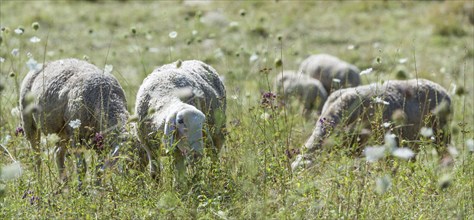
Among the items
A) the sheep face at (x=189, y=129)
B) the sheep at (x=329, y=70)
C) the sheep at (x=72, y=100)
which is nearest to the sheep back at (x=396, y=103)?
the sheep at (x=72, y=100)

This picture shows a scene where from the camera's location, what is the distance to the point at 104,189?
498 centimetres

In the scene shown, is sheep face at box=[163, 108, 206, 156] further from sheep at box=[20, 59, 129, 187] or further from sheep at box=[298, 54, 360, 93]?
sheep at box=[298, 54, 360, 93]

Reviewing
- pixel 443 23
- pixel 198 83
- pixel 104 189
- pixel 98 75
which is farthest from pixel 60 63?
pixel 443 23

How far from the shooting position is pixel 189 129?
5676mm

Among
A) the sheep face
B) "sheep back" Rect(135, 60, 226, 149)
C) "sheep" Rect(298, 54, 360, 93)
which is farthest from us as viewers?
"sheep" Rect(298, 54, 360, 93)

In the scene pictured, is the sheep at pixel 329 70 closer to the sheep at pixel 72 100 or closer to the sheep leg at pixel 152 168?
the sheep at pixel 72 100

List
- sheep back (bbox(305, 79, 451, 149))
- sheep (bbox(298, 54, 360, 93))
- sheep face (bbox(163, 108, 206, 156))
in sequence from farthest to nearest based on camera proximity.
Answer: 1. sheep (bbox(298, 54, 360, 93))
2. sheep back (bbox(305, 79, 451, 149))
3. sheep face (bbox(163, 108, 206, 156))

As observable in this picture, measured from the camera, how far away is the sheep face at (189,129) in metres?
5.64

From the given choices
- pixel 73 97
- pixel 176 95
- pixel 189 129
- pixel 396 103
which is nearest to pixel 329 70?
pixel 396 103

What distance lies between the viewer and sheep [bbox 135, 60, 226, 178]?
5.66 metres

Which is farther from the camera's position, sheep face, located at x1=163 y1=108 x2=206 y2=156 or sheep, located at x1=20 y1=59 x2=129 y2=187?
sheep, located at x1=20 y1=59 x2=129 y2=187

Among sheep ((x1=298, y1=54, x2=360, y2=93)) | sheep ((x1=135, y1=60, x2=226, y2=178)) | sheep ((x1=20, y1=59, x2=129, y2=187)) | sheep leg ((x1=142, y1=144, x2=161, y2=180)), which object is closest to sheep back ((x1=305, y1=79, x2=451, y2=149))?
sheep ((x1=135, y1=60, x2=226, y2=178))

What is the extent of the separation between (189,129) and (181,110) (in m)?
0.23

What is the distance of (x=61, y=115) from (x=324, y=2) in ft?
47.1
